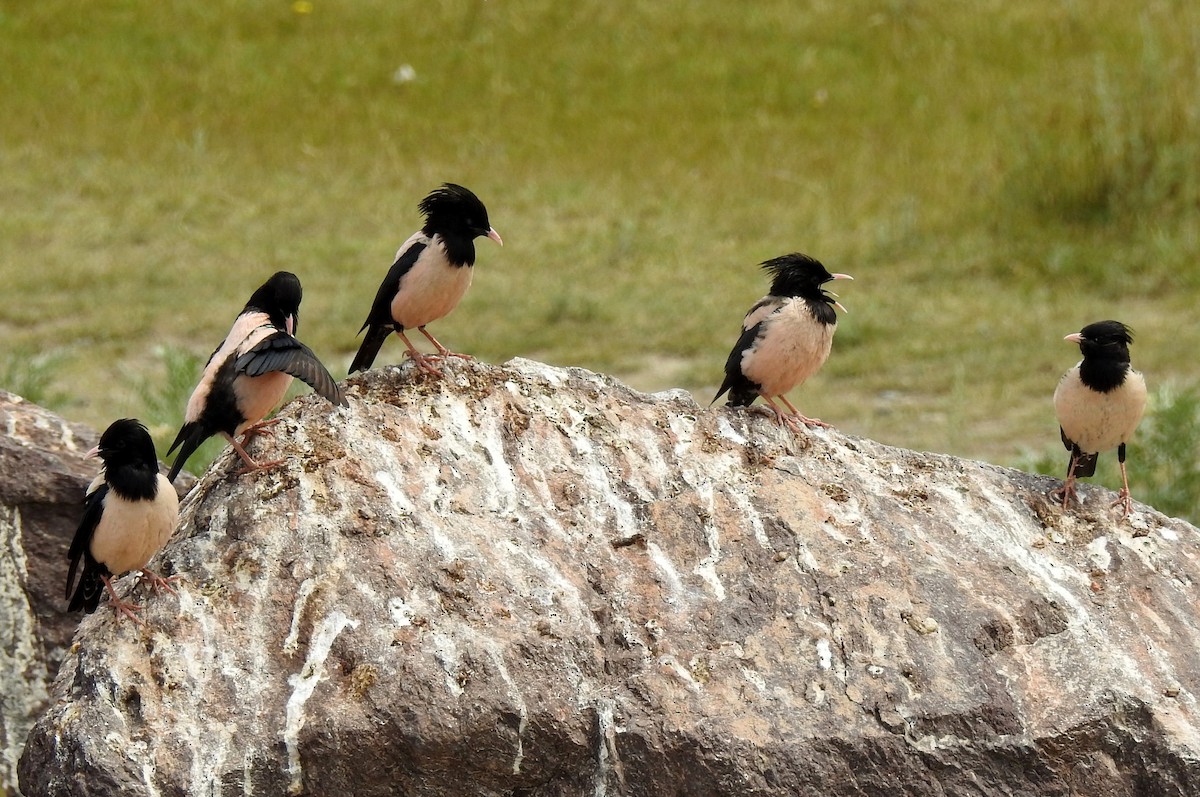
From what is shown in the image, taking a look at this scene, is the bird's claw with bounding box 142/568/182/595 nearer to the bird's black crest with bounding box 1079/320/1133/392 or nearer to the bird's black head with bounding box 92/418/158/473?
the bird's black head with bounding box 92/418/158/473

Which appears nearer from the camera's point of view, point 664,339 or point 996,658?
point 996,658

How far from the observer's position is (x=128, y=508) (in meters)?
5.20

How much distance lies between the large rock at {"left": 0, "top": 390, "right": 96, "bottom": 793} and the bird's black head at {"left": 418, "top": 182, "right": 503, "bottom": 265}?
192cm

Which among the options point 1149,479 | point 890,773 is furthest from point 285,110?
point 890,773

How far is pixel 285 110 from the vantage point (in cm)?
1773

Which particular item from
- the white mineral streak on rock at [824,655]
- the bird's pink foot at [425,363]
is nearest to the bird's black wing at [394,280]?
the bird's pink foot at [425,363]

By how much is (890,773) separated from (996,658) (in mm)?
546

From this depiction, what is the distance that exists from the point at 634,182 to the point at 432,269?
35.4ft

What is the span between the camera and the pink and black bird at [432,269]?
19.2 ft

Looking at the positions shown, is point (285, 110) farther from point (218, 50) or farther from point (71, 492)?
point (71, 492)

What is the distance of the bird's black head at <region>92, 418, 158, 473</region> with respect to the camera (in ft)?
17.2

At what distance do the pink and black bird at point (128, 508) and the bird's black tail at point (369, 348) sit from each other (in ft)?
2.66

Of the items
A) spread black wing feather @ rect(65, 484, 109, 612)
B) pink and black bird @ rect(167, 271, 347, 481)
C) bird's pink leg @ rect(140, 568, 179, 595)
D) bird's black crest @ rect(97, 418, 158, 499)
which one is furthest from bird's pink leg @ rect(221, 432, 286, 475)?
spread black wing feather @ rect(65, 484, 109, 612)

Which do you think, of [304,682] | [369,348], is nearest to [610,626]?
[304,682]
